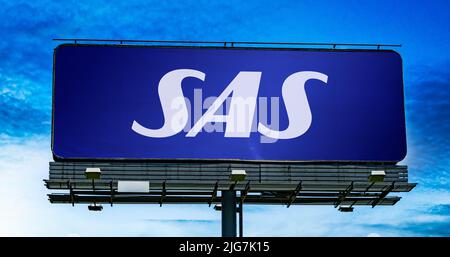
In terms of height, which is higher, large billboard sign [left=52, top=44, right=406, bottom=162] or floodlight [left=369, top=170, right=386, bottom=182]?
large billboard sign [left=52, top=44, right=406, bottom=162]

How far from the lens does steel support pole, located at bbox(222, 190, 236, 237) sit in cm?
2083

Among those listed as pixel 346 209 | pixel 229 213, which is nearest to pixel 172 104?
pixel 229 213

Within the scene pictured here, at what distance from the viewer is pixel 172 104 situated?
21.7 m

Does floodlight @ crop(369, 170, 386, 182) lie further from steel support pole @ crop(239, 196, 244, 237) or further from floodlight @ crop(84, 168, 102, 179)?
floodlight @ crop(84, 168, 102, 179)

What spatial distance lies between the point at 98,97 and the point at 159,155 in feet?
8.14

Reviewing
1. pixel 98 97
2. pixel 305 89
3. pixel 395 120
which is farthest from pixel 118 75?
A: pixel 395 120

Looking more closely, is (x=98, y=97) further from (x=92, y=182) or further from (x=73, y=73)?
(x=92, y=182)

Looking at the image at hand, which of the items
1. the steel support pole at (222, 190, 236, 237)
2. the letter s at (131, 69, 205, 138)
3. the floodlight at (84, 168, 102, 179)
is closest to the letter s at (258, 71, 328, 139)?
the steel support pole at (222, 190, 236, 237)

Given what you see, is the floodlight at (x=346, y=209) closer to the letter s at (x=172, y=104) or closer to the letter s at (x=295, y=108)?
the letter s at (x=295, y=108)

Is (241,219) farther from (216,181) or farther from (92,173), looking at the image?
(92,173)

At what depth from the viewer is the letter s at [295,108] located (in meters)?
21.9

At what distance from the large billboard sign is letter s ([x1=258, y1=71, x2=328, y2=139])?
0.10 feet

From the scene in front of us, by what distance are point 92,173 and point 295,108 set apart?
6.25 m
